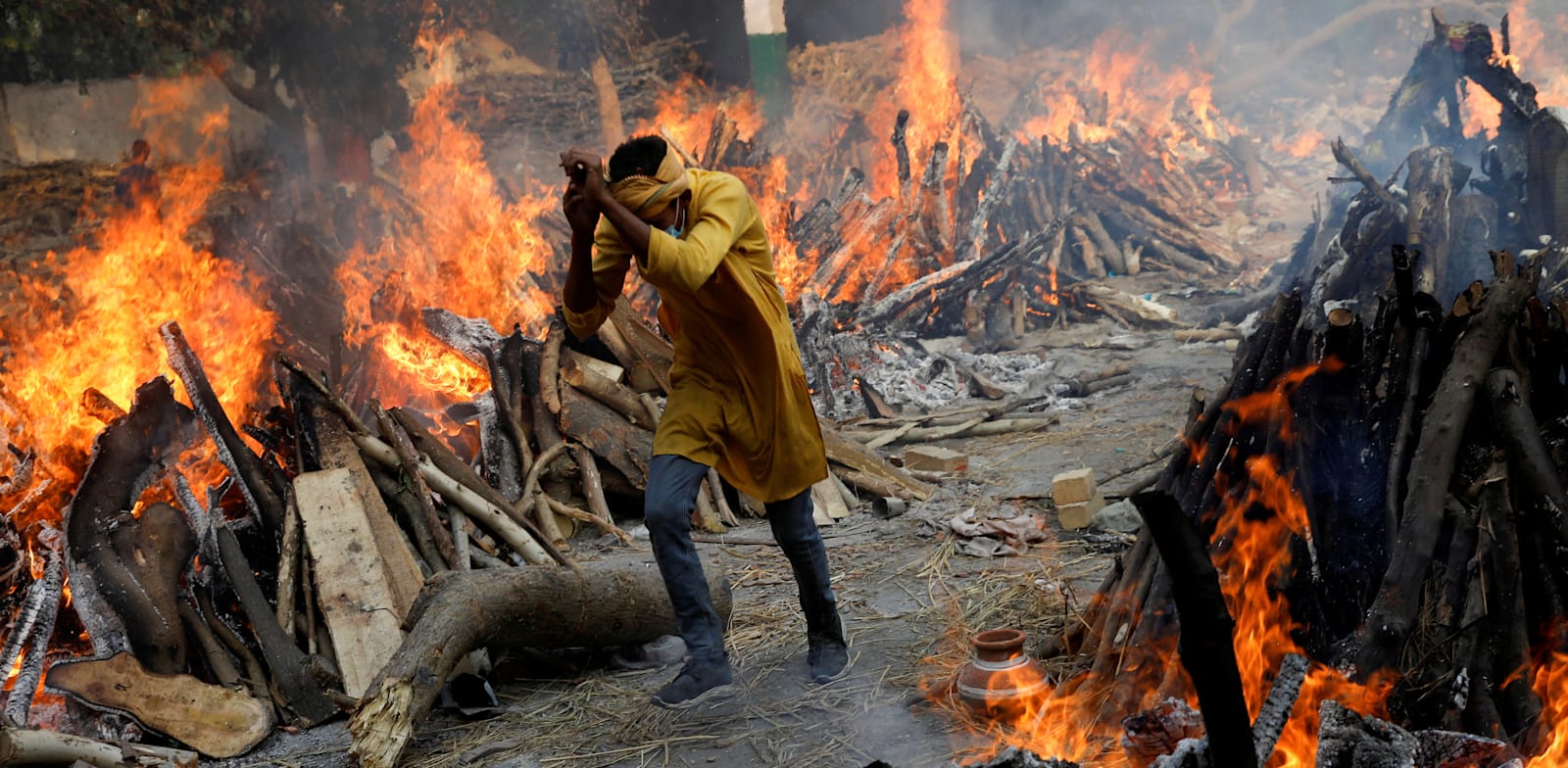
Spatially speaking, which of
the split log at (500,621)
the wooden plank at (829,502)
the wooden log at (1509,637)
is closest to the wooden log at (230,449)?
the split log at (500,621)

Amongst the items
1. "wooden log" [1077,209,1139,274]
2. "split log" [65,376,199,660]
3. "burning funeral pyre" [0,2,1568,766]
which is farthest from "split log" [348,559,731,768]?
"wooden log" [1077,209,1139,274]

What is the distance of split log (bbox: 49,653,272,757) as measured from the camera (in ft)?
12.8

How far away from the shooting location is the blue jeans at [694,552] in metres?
3.79

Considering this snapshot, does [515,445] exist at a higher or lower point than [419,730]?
higher

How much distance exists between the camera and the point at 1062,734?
10.6ft

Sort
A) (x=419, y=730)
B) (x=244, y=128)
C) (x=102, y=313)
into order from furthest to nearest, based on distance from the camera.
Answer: (x=244, y=128) → (x=102, y=313) → (x=419, y=730)

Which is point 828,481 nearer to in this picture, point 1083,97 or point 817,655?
point 817,655

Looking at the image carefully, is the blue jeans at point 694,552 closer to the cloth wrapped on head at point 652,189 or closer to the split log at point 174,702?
the cloth wrapped on head at point 652,189

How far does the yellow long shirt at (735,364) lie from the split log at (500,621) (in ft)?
2.64

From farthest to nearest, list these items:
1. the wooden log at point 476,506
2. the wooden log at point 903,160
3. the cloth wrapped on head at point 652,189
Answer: the wooden log at point 903,160
the wooden log at point 476,506
the cloth wrapped on head at point 652,189

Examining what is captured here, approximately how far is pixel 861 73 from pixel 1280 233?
820 cm

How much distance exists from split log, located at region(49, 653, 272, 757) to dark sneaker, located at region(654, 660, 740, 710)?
1546 millimetres

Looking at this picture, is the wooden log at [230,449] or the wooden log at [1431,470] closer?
the wooden log at [1431,470]

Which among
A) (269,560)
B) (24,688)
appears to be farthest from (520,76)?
(24,688)
